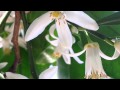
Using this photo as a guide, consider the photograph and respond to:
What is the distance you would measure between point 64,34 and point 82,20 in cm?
7

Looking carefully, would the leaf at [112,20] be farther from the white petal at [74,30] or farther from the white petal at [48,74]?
the white petal at [48,74]

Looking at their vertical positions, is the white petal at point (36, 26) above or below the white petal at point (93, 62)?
above

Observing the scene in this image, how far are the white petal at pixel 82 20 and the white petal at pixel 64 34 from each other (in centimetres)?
3

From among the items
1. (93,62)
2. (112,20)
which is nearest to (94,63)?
(93,62)

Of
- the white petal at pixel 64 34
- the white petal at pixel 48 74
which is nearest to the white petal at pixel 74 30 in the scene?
the white petal at pixel 64 34

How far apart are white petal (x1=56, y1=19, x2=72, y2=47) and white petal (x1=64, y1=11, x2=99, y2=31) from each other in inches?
1.3

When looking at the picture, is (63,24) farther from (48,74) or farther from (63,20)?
(48,74)

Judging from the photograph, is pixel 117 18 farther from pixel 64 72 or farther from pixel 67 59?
pixel 64 72

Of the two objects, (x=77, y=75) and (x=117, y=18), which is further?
(x=77, y=75)

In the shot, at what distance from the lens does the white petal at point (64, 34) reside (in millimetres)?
661
